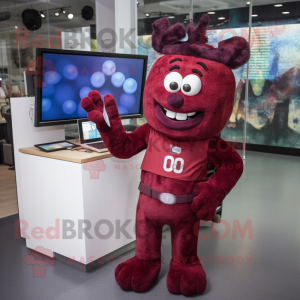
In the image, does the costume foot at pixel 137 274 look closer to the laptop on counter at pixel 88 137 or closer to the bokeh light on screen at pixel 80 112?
the laptop on counter at pixel 88 137

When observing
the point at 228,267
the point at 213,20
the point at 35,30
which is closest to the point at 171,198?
the point at 228,267

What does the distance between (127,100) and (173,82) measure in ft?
3.33

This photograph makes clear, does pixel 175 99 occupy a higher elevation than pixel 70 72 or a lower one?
lower

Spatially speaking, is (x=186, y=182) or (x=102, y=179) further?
(x=102, y=179)

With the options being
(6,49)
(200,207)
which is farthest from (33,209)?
(6,49)

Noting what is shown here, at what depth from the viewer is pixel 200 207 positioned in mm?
2047

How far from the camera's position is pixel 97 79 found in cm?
265

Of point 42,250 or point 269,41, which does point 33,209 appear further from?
point 269,41

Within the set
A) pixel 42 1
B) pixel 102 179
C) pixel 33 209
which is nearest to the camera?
pixel 102 179


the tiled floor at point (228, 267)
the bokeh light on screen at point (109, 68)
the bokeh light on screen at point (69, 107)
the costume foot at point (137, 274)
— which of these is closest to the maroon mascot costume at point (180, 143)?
the costume foot at point (137, 274)

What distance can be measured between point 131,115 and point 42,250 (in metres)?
1.22

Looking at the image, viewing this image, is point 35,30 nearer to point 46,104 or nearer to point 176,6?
point 176,6

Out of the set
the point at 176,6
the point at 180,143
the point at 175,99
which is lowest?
the point at 180,143

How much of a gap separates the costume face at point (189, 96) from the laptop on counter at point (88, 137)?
610 mm
